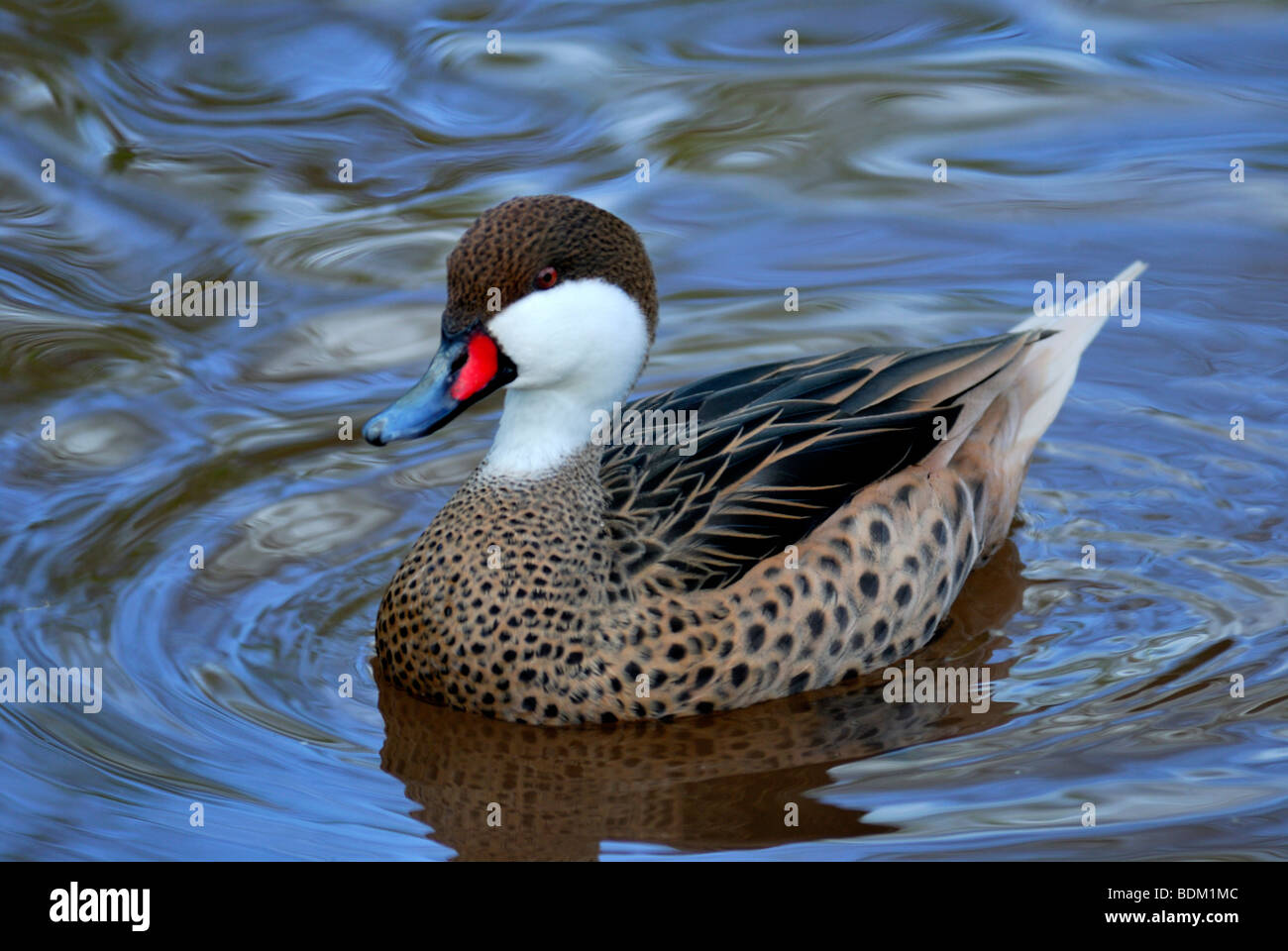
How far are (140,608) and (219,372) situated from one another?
197 centimetres

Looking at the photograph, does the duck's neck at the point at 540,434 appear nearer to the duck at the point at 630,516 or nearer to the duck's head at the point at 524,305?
the duck at the point at 630,516

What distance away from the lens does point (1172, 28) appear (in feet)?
37.1

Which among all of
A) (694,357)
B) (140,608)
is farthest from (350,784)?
(694,357)

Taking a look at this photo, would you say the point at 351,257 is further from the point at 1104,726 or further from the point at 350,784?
the point at 1104,726

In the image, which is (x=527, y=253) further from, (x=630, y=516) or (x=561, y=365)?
(x=630, y=516)

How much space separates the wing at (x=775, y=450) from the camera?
244 inches

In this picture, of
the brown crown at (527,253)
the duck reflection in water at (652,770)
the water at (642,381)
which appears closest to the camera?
the duck reflection in water at (652,770)

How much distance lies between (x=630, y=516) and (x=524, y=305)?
34.1 inches

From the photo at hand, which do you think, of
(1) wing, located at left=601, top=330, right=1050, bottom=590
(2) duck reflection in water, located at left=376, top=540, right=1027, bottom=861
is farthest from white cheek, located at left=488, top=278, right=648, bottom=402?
(2) duck reflection in water, located at left=376, top=540, right=1027, bottom=861

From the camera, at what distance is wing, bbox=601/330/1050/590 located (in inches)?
244

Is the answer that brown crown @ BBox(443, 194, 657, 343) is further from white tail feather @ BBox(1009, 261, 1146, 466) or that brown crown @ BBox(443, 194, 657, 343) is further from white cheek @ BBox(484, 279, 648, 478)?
white tail feather @ BBox(1009, 261, 1146, 466)

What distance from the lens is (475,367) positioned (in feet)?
19.3

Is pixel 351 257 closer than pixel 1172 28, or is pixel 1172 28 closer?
pixel 351 257

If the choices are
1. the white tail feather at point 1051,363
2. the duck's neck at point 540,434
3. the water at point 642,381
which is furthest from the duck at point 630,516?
the white tail feather at point 1051,363
